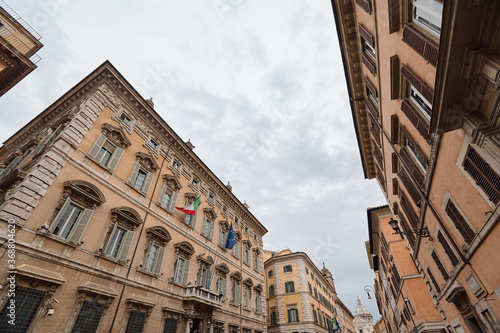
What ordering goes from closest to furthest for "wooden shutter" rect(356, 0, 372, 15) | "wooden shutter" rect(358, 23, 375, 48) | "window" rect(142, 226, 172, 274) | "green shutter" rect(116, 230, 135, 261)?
1. "wooden shutter" rect(356, 0, 372, 15)
2. "wooden shutter" rect(358, 23, 375, 48)
3. "green shutter" rect(116, 230, 135, 261)
4. "window" rect(142, 226, 172, 274)

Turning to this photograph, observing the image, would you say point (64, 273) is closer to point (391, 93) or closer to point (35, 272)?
point (35, 272)

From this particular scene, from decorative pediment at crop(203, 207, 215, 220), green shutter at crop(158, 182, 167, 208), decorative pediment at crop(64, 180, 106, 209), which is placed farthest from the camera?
decorative pediment at crop(203, 207, 215, 220)

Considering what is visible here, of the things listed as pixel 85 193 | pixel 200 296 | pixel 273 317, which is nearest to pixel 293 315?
pixel 273 317

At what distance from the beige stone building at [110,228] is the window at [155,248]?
62 mm

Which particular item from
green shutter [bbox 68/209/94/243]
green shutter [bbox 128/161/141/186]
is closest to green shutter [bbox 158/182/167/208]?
green shutter [bbox 128/161/141/186]

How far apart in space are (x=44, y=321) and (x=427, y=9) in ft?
54.8

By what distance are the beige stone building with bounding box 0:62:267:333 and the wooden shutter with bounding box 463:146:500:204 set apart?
14688 mm

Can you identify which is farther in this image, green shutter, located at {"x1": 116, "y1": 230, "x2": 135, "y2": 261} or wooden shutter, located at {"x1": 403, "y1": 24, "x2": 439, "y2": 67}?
green shutter, located at {"x1": 116, "y1": 230, "x2": 135, "y2": 261}

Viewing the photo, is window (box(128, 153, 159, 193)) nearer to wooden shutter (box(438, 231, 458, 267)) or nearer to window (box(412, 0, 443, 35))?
window (box(412, 0, 443, 35))

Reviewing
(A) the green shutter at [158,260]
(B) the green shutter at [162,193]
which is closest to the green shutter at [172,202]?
(B) the green shutter at [162,193]

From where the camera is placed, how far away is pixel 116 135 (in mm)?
14164

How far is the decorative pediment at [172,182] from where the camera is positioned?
1700cm

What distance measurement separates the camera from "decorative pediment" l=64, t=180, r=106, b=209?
34.7 ft

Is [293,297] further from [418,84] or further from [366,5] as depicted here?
[366,5]
